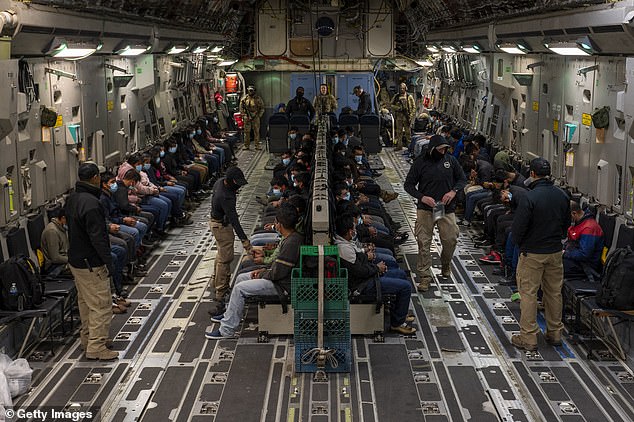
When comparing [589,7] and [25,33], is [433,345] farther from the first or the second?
[25,33]

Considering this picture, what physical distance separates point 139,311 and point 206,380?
248cm

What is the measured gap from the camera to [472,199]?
15297mm

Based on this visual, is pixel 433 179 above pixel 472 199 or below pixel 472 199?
above

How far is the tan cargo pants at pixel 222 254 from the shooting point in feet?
35.4

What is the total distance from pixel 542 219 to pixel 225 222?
376cm

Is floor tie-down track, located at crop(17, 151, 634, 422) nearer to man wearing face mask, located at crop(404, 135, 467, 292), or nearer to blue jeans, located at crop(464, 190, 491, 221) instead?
man wearing face mask, located at crop(404, 135, 467, 292)

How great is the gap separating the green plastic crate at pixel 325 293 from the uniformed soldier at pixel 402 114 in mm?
16780

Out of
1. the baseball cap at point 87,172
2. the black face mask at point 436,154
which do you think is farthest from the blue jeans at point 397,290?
the baseball cap at point 87,172

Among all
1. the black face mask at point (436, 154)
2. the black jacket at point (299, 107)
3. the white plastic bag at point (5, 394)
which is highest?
the black jacket at point (299, 107)

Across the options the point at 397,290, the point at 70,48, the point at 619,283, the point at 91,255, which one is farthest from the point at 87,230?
the point at 619,283

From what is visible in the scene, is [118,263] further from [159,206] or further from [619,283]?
[619,283]

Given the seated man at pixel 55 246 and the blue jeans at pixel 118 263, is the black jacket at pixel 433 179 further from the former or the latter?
the seated man at pixel 55 246

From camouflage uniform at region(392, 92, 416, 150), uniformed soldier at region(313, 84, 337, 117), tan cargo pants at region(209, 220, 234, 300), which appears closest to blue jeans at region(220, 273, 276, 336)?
tan cargo pants at region(209, 220, 234, 300)

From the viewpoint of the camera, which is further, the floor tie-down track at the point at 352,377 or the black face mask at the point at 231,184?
the black face mask at the point at 231,184
